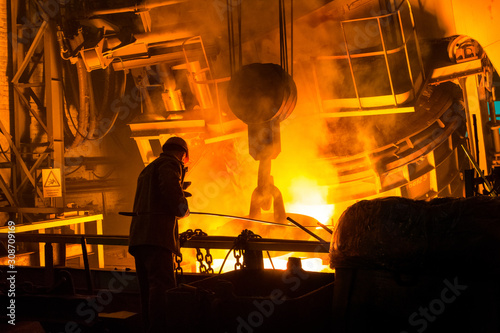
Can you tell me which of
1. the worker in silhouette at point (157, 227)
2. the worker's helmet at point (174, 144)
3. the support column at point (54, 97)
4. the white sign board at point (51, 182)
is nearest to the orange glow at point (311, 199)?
the worker's helmet at point (174, 144)

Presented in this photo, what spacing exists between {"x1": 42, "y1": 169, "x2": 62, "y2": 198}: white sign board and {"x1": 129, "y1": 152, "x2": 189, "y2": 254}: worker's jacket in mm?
5007

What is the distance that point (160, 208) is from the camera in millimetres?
3381

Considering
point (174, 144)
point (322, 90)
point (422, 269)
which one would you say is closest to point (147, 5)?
point (322, 90)

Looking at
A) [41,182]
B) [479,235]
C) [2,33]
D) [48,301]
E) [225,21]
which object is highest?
[2,33]

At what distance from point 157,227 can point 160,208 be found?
157 millimetres

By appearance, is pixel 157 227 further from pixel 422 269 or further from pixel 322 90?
pixel 322 90

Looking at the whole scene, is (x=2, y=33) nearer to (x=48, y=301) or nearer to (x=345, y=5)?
(x=345, y=5)

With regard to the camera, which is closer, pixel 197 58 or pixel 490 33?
pixel 490 33

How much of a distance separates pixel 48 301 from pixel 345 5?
15.0ft

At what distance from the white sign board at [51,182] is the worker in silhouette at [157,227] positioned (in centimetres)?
499

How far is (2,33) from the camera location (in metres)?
8.46

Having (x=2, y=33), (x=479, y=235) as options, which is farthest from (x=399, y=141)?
(x=2, y=33)

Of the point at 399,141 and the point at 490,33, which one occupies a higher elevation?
the point at 490,33

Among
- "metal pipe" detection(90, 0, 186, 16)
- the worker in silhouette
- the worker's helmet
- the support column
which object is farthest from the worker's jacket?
the support column
